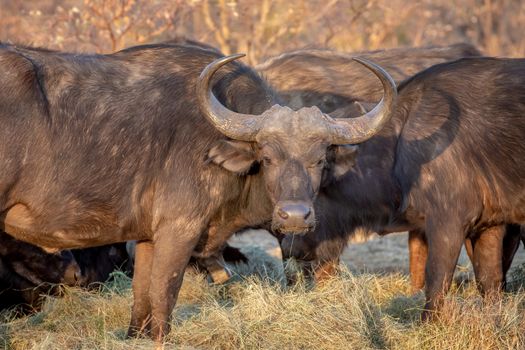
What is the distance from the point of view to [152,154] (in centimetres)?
656

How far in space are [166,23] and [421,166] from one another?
5.69 meters

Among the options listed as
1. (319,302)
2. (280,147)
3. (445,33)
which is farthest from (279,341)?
(445,33)

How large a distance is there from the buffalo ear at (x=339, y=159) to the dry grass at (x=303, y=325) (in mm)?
737

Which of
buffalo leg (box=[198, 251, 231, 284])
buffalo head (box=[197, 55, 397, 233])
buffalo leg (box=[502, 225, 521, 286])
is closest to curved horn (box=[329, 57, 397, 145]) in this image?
buffalo head (box=[197, 55, 397, 233])

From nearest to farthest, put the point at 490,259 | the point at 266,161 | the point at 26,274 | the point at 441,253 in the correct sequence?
the point at 266,161 → the point at 441,253 → the point at 490,259 → the point at 26,274

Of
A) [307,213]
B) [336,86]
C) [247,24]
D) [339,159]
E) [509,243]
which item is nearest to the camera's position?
[307,213]

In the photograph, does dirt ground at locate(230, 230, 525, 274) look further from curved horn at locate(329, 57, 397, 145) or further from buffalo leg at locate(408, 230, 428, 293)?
curved horn at locate(329, 57, 397, 145)

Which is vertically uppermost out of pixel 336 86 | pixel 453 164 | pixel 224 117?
pixel 224 117

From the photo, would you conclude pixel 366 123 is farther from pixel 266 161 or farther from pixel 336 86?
pixel 336 86

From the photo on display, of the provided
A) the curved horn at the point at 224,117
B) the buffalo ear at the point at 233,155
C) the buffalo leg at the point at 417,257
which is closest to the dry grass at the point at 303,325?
the buffalo ear at the point at 233,155

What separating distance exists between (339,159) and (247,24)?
7.90 m

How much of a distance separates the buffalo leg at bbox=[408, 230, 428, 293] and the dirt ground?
0.51m

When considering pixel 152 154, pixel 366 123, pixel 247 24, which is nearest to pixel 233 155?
pixel 152 154

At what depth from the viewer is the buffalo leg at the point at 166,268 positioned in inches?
256
